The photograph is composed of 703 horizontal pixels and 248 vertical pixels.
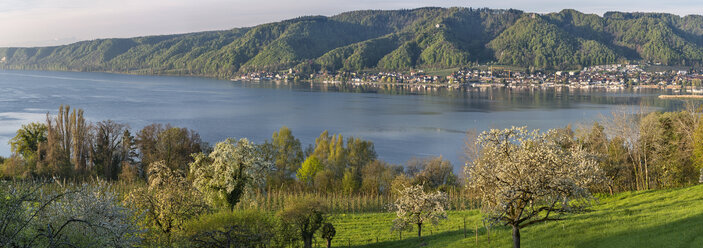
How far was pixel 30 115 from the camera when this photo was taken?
9688 centimetres

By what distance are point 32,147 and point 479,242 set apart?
174 feet

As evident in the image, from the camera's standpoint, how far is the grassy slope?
16.5 m

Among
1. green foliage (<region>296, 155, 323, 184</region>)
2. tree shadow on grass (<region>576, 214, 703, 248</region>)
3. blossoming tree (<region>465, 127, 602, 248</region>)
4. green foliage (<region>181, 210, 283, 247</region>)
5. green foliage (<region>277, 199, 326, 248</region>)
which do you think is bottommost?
green foliage (<region>296, 155, 323, 184</region>)

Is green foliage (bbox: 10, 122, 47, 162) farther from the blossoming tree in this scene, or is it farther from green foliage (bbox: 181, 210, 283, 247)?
the blossoming tree

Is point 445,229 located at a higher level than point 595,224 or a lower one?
lower

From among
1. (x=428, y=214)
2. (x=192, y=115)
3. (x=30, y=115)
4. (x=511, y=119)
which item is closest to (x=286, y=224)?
Answer: (x=428, y=214)

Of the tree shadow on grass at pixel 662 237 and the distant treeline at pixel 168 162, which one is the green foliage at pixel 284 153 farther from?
the tree shadow on grass at pixel 662 237

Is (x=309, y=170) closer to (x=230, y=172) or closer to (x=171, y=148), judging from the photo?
(x=171, y=148)

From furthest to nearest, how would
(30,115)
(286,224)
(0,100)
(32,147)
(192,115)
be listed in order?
(0,100)
(192,115)
(30,115)
(32,147)
(286,224)

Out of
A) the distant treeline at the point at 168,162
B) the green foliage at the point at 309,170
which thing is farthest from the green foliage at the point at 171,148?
the green foliage at the point at 309,170

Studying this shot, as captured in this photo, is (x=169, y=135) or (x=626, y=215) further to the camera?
(x=169, y=135)

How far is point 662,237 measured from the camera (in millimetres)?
16109

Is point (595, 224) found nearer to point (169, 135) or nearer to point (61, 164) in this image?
point (169, 135)

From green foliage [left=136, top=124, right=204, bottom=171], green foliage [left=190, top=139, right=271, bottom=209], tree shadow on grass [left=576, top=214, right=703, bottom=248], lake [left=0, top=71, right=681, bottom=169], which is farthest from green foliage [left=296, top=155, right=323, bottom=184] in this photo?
tree shadow on grass [left=576, top=214, right=703, bottom=248]
